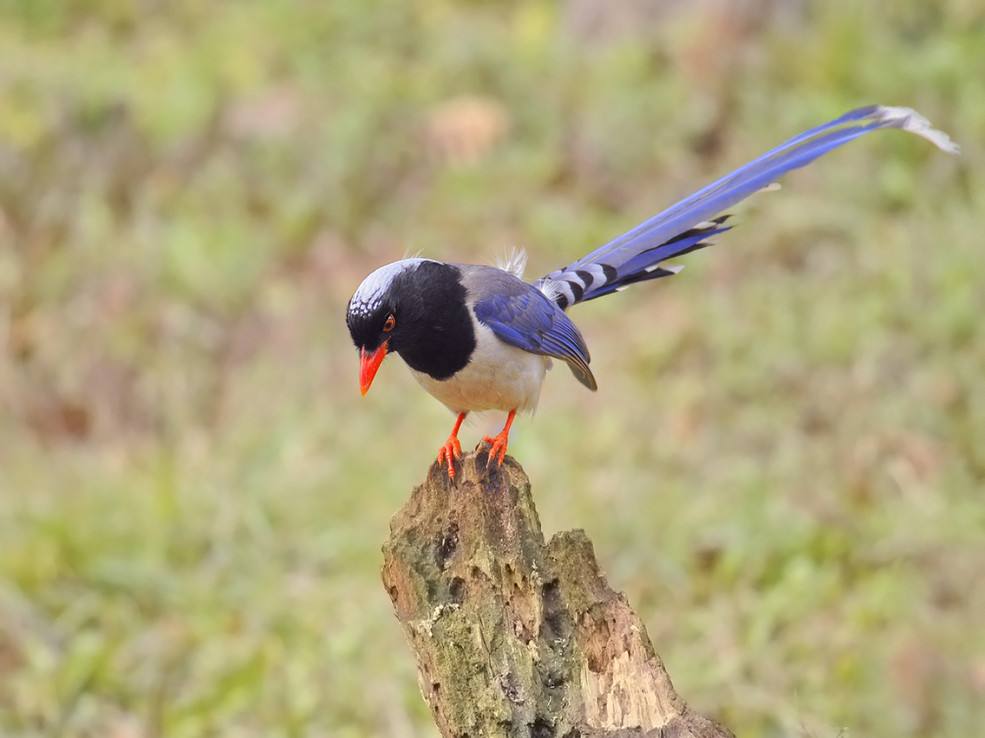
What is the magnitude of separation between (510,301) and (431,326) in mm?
324

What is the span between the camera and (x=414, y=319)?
383 cm

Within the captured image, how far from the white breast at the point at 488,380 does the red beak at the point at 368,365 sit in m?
0.22

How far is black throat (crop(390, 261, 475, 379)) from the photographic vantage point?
3.82m

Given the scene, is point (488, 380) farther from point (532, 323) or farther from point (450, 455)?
point (450, 455)

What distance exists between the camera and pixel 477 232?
8.39 meters

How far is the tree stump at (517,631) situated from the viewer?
295 centimetres

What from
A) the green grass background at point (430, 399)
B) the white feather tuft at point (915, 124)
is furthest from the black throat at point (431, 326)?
the white feather tuft at point (915, 124)

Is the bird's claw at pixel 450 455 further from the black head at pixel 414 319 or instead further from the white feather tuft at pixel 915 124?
the white feather tuft at pixel 915 124

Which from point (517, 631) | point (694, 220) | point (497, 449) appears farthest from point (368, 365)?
point (694, 220)

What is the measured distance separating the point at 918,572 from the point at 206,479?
10.4 feet

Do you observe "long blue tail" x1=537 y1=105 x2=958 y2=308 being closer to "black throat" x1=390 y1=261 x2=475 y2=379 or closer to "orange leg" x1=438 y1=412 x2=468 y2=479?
"black throat" x1=390 y1=261 x2=475 y2=379

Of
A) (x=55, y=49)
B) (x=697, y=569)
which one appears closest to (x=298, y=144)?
(x=55, y=49)

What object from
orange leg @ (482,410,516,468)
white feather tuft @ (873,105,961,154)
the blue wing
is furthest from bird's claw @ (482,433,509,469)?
white feather tuft @ (873,105,961,154)

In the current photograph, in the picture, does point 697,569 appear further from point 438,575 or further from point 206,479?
point 438,575
